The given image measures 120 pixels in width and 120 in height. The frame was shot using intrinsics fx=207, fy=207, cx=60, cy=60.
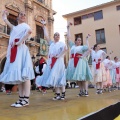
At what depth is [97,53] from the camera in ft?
21.3

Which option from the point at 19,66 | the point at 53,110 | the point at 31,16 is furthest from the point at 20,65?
the point at 31,16

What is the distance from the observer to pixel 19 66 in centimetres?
321

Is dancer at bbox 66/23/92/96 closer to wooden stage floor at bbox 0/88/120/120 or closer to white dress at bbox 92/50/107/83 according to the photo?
white dress at bbox 92/50/107/83

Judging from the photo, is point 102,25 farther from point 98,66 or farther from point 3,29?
point 98,66

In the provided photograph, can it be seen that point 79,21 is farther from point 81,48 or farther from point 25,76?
point 25,76

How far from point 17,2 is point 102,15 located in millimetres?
10419

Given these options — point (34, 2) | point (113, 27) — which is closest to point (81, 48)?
point (34, 2)

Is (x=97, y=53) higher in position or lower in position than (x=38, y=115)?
higher

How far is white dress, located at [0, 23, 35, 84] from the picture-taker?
10.3ft

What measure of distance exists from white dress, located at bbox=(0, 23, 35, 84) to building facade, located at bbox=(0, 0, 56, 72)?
10.2 metres

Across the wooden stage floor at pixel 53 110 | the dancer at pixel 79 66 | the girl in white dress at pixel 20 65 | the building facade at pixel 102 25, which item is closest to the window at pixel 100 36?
the building facade at pixel 102 25

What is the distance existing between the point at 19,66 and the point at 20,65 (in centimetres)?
3

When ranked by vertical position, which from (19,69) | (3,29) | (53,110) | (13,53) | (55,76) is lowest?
(53,110)

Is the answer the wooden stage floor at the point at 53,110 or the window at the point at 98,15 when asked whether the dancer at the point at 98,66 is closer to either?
the wooden stage floor at the point at 53,110
